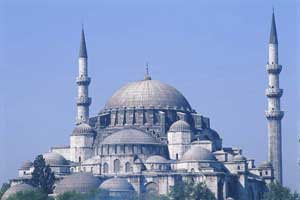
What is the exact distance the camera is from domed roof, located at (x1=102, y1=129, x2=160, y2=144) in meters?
76.7

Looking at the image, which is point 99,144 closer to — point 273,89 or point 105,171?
point 105,171

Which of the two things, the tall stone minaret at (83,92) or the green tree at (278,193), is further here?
the tall stone minaret at (83,92)

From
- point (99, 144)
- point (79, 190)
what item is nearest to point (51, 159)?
point (99, 144)

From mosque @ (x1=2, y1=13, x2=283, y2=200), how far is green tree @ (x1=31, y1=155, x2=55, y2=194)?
0.56 meters

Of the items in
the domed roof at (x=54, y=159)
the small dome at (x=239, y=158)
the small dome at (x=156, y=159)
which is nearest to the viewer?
the small dome at (x=156, y=159)

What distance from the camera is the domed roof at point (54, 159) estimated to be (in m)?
77.0

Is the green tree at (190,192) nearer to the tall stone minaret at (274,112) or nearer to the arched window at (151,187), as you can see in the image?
the arched window at (151,187)

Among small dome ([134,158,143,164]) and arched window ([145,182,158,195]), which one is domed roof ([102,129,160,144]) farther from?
arched window ([145,182,158,195])

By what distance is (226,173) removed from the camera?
242 ft

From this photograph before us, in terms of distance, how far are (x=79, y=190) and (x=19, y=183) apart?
3909 mm

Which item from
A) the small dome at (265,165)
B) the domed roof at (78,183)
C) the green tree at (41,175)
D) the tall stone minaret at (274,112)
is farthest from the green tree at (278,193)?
the green tree at (41,175)

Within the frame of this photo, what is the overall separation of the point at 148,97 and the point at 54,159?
708 centimetres

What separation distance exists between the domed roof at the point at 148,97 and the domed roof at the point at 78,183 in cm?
946

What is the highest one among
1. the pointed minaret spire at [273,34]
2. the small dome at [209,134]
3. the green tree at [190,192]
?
the pointed minaret spire at [273,34]
